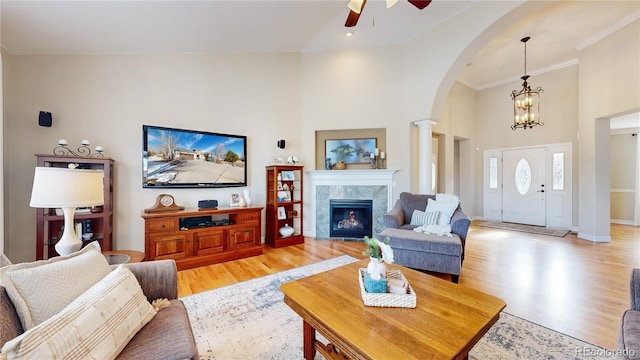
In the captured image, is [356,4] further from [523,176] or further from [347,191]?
[523,176]

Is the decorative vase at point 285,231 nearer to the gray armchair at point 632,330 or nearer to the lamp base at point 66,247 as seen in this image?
the lamp base at point 66,247

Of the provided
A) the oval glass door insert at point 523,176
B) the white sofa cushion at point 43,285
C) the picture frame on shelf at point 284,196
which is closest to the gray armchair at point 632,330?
the white sofa cushion at point 43,285

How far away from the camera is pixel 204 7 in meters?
2.95

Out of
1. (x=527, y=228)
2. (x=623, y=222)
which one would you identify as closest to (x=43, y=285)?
(x=527, y=228)

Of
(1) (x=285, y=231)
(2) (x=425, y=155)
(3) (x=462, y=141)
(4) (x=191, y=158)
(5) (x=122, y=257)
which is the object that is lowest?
(1) (x=285, y=231)

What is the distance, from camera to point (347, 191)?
4.69 metres

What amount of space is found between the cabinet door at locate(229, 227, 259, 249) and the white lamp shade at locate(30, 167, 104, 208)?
76.3 inches

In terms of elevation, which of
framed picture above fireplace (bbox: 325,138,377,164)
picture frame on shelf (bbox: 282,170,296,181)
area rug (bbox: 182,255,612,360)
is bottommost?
area rug (bbox: 182,255,612,360)

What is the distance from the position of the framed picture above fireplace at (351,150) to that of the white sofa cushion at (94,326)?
3.92 meters

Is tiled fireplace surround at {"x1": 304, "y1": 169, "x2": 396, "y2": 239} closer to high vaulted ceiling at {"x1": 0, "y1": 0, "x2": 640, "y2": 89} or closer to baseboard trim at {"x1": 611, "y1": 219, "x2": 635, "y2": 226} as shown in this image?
high vaulted ceiling at {"x1": 0, "y1": 0, "x2": 640, "y2": 89}

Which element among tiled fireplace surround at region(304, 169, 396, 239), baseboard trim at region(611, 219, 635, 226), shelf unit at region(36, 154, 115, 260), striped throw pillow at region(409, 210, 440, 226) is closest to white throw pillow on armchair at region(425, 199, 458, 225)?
striped throw pillow at region(409, 210, 440, 226)

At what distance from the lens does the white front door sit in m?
5.89

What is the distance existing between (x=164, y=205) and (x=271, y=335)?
7.88 ft

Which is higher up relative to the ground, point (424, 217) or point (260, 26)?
point (260, 26)
